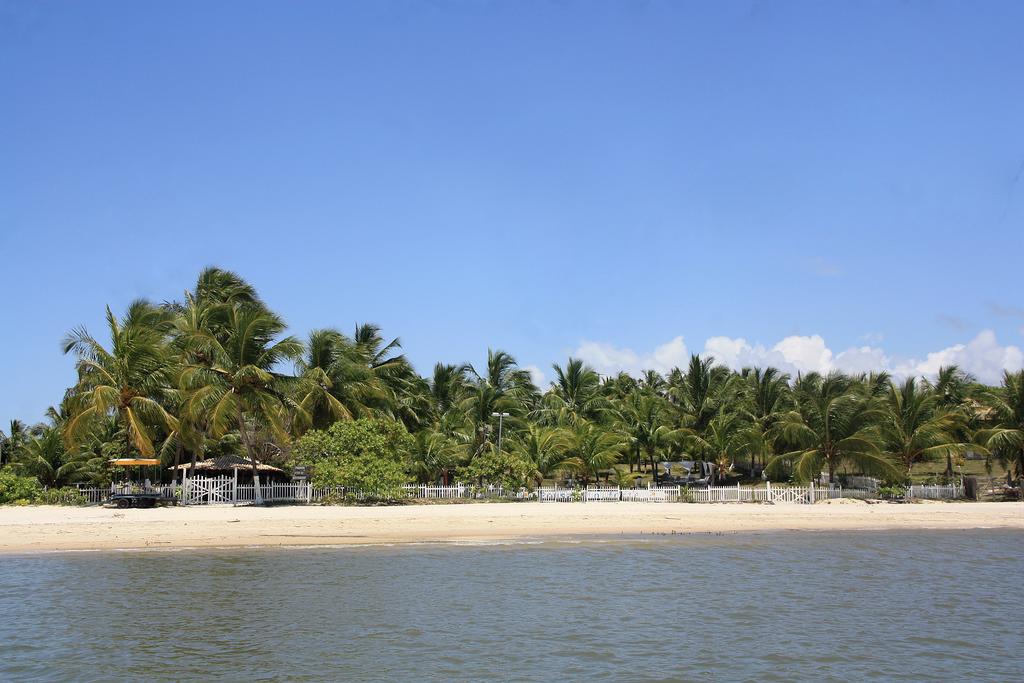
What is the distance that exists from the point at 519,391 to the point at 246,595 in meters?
30.3

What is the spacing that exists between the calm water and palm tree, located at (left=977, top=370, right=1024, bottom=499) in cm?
1727

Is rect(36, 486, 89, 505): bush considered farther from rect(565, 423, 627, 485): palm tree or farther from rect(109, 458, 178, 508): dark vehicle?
rect(565, 423, 627, 485): palm tree

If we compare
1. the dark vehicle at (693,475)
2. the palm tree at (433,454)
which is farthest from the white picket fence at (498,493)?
the dark vehicle at (693,475)

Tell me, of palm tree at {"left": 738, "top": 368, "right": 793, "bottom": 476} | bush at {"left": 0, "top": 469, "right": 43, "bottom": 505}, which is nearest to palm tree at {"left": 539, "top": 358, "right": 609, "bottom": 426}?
palm tree at {"left": 738, "top": 368, "right": 793, "bottom": 476}

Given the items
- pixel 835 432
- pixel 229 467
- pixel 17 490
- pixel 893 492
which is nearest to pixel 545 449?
pixel 835 432

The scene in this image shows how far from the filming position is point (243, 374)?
110 feet

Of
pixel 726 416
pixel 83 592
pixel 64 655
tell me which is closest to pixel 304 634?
pixel 64 655

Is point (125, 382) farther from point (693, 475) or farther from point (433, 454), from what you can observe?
point (693, 475)

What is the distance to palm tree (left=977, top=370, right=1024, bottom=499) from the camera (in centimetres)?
3850

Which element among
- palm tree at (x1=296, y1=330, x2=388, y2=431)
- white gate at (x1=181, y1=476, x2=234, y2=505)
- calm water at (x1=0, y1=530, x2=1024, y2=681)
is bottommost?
calm water at (x1=0, y1=530, x2=1024, y2=681)

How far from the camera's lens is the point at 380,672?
11.7m

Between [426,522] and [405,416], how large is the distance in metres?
16.2

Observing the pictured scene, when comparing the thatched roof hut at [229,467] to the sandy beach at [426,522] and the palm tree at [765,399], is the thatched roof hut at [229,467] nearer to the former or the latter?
the sandy beach at [426,522]

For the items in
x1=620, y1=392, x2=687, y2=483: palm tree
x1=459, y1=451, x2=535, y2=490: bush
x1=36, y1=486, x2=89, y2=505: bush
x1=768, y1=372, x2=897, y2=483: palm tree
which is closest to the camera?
x1=36, y1=486, x2=89, y2=505: bush
